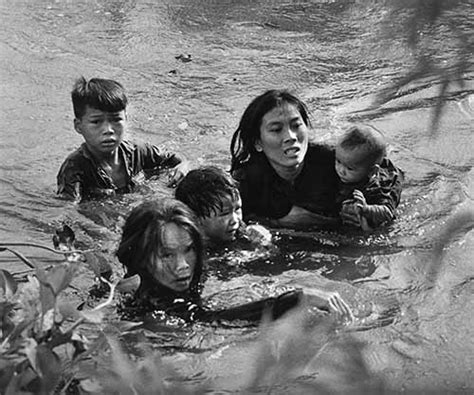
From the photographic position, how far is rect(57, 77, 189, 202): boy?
21.5 ft

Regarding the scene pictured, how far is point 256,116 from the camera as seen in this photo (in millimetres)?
6059

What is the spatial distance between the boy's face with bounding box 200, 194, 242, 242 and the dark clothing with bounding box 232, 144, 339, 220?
571mm

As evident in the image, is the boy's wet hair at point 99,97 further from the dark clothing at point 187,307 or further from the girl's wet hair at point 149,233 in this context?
the dark clothing at point 187,307

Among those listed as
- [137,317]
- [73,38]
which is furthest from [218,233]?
[73,38]

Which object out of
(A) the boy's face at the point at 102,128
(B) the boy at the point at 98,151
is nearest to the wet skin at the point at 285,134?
(B) the boy at the point at 98,151

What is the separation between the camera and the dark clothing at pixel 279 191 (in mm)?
6098

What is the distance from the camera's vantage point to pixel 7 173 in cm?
698

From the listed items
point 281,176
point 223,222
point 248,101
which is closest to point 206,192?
point 223,222

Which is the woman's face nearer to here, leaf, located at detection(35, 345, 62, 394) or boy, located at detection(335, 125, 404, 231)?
boy, located at detection(335, 125, 404, 231)

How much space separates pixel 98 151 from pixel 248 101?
1.67 meters

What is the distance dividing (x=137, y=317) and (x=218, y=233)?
3.02ft

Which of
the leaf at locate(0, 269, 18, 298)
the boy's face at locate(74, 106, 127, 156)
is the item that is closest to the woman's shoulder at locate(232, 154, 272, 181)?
the boy's face at locate(74, 106, 127, 156)

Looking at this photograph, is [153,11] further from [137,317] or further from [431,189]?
[137,317]

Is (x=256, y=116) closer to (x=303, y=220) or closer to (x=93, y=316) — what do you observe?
(x=303, y=220)
